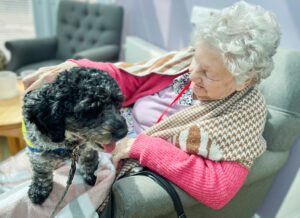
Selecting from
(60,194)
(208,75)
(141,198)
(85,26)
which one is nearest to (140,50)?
(85,26)

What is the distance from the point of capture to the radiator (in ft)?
7.28

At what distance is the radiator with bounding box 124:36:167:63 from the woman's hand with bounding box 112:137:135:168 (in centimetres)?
123

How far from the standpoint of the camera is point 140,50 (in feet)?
7.72

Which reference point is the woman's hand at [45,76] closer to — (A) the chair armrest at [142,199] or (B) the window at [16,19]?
(A) the chair armrest at [142,199]

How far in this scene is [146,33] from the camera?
2.50 meters

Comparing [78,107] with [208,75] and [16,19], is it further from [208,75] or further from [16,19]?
[16,19]

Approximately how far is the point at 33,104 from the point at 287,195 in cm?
132

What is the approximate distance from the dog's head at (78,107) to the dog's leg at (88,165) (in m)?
0.19

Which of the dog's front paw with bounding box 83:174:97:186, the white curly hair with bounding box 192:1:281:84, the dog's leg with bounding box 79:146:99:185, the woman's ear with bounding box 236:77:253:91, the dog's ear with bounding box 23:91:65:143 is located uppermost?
the white curly hair with bounding box 192:1:281:84

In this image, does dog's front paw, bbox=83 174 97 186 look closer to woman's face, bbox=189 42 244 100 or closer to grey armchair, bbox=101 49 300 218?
grey armchair, bbox=101 49 300 218

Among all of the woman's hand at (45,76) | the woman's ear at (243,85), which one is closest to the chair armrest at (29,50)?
the woman's hand at (45,76)

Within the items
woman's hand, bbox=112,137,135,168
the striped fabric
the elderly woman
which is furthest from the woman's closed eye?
woman's hand, bbox=112,137,135,168

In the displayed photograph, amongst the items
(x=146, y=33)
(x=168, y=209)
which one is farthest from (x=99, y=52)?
(x=168, y=209)

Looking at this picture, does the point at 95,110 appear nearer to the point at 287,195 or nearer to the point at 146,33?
the point at 287,195
